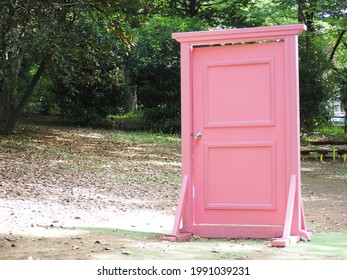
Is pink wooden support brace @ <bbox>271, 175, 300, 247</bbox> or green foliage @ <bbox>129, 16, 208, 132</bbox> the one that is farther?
green foliage @ <bbox>129, 16, 208, 132</bbox>

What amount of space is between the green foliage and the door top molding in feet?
57.1

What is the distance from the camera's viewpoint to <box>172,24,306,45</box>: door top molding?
6.61m

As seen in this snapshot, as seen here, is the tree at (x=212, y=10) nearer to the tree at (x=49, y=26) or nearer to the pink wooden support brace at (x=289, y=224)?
the tree at (x=49, y=26)

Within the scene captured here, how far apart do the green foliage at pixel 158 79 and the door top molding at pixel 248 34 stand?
1741 centimetres

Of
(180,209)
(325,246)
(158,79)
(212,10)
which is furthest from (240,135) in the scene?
(212,10)

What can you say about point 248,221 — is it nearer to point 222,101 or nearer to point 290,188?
point 290,188

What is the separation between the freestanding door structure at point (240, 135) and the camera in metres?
6.64

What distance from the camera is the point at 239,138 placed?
688cm

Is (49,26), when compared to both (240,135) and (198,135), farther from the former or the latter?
(240,135)

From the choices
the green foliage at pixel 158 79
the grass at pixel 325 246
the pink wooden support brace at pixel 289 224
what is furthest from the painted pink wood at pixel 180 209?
the green foliage at pixel 158 79

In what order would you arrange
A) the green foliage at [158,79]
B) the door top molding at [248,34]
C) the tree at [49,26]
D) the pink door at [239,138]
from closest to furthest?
the door top molding at [248,34] < the pink door at [239,138] < the tree at [49,26] < the green foliage at [158,79]

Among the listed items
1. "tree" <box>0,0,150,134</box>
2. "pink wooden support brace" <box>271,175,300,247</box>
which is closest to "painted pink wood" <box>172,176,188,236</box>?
"pink wooden support brace" <box>271,175,300,247</box>

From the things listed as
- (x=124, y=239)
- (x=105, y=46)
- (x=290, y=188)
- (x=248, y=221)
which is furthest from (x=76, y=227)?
(x=105, y=46)

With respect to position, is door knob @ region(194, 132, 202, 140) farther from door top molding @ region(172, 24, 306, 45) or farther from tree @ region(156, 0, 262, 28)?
tree @ region(156, 0, 262, 28)
